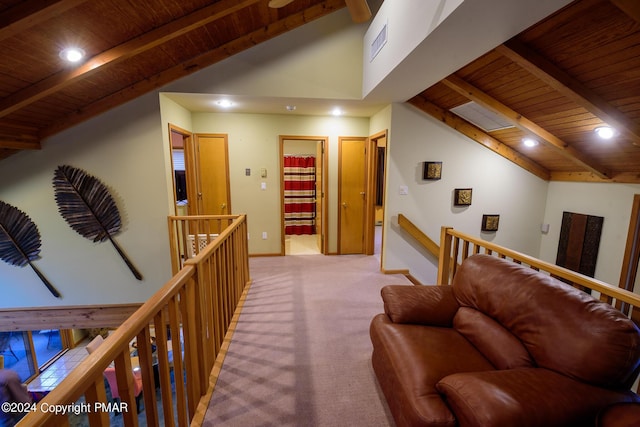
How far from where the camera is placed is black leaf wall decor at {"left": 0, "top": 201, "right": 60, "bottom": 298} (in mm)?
3438

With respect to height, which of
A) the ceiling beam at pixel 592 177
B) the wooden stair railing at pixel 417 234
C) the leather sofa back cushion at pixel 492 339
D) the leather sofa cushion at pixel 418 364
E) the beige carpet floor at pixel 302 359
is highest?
the ceiling beam at pixel 592 177

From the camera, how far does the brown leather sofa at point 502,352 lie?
3.38 feet

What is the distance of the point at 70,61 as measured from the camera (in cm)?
241

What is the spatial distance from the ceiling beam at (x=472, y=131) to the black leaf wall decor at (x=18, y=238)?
522cm

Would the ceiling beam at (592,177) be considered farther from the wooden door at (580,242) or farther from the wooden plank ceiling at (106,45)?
the wooden plank ceiling at (106,45)

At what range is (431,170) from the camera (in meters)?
3.62

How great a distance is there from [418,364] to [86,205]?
4.16 meters

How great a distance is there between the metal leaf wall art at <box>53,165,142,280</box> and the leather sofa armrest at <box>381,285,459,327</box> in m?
3.54

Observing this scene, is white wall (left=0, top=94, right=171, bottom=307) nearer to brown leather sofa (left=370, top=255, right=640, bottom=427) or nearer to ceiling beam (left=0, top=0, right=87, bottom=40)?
ceiling beam (left=0, top=0, right=87, bottom=40)

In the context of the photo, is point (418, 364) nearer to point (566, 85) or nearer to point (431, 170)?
point (566, 85)

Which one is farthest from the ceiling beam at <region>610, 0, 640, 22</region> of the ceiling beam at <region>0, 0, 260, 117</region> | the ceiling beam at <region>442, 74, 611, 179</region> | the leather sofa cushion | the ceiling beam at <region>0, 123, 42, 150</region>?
the ceiling beam at <region>0, 123, 42, 150</region>

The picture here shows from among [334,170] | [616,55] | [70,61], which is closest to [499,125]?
[616,55]

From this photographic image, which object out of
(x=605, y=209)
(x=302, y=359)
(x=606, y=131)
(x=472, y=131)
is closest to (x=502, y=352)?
(x=302, y=359)

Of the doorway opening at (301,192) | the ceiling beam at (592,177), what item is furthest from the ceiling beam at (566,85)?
the doorway opening at (301,192)
